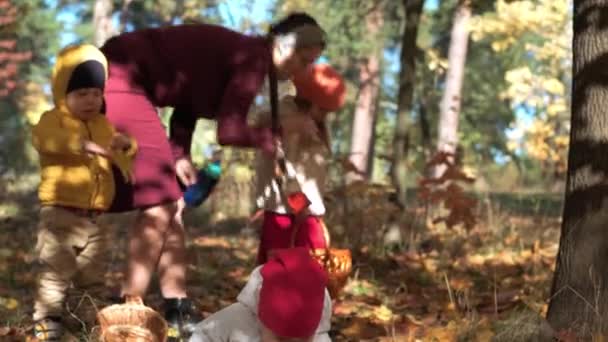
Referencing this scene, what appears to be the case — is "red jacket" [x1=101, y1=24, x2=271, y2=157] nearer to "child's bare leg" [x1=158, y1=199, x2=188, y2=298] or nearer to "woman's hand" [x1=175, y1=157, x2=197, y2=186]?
"woman's hand" [x1=175, y1=157, x2=197, y2=186]

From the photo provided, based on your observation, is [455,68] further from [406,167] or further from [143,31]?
[143,31]

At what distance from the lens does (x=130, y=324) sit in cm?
315

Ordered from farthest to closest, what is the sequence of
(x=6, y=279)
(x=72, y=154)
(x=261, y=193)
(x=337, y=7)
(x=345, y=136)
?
1. (x=345, y=136)
2. (x=337, y=7)
3. (x=6, y=279)
4. (x=261, y=193)
5. (x=72, y=154)

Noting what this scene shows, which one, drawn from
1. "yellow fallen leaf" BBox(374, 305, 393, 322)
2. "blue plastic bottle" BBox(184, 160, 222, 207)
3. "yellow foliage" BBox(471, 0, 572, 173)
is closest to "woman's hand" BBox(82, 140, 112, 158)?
"blue plastic bottle" BBox(184, 160, 222, 207)

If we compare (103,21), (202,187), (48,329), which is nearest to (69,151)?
(48,329)

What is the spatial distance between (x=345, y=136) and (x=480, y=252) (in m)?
33.9

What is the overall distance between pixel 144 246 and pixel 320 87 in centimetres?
125

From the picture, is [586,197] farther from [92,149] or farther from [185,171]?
[92,149]

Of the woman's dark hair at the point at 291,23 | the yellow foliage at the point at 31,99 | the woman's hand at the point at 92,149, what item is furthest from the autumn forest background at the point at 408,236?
the yellow foliage at the point at 31,99

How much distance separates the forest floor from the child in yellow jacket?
0.25 meters

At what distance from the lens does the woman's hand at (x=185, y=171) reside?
162 inches

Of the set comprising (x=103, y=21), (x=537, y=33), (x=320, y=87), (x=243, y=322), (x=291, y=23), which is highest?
(x=537, y=33)

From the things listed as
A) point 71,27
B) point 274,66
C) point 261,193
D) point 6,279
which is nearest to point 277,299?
point 274,66

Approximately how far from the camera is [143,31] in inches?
157
